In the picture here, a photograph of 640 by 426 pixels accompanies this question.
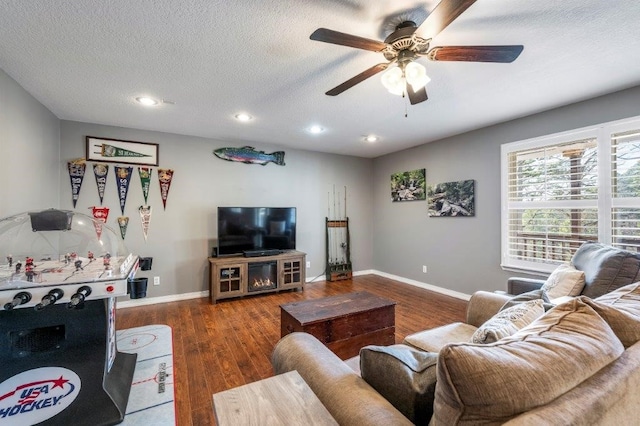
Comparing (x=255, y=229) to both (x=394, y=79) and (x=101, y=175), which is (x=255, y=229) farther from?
(x=394, y=79)

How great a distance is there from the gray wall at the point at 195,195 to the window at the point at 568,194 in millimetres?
2881

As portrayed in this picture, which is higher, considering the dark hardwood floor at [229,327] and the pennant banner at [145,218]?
the pennant banner at [145,218]

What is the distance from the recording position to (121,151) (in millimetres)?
3686

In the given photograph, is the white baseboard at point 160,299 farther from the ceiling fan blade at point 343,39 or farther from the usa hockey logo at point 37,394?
the ceiling fan blade at point 343,39

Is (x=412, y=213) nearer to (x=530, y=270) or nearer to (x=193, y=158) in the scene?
(x=530, y=270)

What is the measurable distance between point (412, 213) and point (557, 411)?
440cm

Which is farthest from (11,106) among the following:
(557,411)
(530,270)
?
(530,270)

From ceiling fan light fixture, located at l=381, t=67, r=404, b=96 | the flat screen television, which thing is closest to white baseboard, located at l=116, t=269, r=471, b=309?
the flat screen television

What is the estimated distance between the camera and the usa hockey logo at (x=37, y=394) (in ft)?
5.32

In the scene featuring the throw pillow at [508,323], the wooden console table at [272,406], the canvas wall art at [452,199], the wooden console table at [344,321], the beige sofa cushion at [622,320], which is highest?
the canvas wall art at [452,199]

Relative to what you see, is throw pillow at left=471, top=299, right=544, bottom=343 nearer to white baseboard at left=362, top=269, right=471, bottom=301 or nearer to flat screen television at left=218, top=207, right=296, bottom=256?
white baseboard at left=362, top=269, right=471, bottom=301

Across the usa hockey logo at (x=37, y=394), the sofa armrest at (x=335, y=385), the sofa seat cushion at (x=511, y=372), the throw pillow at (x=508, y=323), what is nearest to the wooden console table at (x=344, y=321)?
the sofa armrest at (x=335, y=385)

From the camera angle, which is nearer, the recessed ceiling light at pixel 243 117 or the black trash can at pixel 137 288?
the black trash can at pixel 137 288

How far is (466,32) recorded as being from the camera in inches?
71.0
